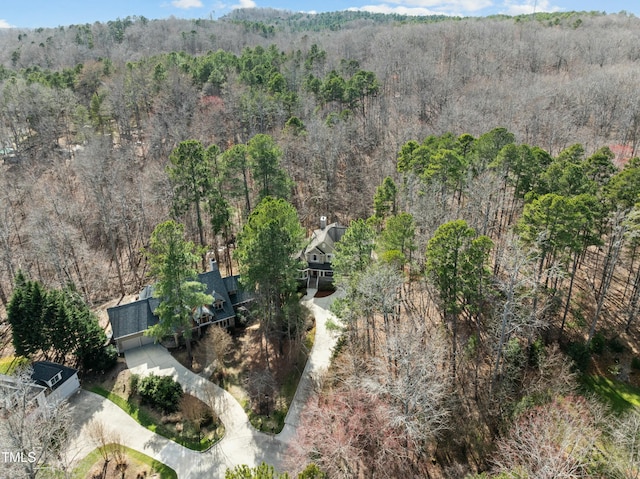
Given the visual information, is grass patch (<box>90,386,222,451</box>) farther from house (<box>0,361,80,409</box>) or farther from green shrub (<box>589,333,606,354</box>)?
green shrub (<box>589,333,606,354</box>)

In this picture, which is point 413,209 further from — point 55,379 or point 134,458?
point 55,379

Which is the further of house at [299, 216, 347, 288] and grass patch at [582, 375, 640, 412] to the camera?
house at [299, 216, 347, 288]

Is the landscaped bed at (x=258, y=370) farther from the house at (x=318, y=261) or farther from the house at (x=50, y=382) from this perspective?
the house at (x=50, y=382)

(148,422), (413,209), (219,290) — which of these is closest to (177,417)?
(148,422)

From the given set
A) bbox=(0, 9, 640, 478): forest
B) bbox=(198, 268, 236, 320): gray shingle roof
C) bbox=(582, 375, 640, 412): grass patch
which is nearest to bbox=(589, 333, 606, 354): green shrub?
bbox=(0, 9, 640, 478): forest

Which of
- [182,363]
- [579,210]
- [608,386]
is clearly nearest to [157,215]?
[182,363]

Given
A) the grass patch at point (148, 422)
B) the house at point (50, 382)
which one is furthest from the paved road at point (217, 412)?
the house at point (50, 382)
